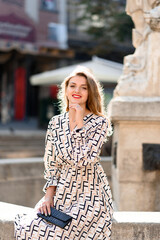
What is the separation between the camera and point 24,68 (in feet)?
62.6

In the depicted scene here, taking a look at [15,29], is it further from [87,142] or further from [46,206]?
[46,206]

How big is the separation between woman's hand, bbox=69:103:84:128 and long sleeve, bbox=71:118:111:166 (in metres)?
0.05

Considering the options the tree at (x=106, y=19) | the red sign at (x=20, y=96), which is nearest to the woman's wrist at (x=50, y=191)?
the tree at (x=106, y=19)

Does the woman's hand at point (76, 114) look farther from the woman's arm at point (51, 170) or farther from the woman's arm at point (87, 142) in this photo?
the woman's arm at point (51, 170)

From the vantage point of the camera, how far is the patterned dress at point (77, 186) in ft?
6.95

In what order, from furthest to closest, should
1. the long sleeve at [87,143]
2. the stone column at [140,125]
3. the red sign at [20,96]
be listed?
the red sign at [20,96] → the stone column at [140,125] → the long sleeve at [87,143]

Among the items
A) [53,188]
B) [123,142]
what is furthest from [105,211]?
[123,142]

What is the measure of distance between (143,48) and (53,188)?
2286mm

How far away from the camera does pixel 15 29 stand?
17844 millimetres

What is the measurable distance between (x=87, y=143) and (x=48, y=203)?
0.44 m

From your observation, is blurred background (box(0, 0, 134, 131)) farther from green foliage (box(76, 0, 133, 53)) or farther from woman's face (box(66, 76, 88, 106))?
woman's face (box(66, 76, 88, 106))

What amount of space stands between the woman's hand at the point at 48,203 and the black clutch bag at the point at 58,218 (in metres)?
0.03

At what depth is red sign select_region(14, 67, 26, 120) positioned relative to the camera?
1938 centimetres

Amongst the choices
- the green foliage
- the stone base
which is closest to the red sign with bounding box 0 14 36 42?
the green foliage
